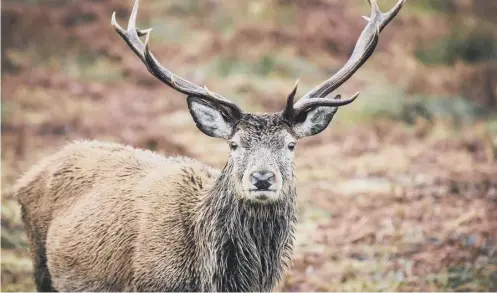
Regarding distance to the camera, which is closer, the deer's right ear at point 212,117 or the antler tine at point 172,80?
the antler tine at point 172,80

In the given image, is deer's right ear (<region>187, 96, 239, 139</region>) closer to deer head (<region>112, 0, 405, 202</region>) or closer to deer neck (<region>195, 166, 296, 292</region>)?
deer head (<region>112, 0, 405, 202</region>)

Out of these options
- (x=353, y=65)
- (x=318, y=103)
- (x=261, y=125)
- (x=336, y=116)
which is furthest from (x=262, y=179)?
(x=336, y=116)

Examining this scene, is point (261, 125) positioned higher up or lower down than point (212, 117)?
lower down

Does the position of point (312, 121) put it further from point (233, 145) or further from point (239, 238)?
point (239, 238)

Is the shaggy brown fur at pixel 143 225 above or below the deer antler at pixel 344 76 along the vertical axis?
below

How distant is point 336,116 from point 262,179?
10209 mm

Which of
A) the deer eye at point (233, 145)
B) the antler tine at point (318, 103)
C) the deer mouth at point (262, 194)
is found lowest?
the deer mouth at point (262, 194)

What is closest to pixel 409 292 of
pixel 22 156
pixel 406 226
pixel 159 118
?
pixel 406 226

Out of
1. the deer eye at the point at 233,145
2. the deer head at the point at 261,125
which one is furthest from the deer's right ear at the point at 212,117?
the deer eye at the point at 233,145

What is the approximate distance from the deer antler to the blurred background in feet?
8.62

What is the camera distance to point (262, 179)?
638 cm

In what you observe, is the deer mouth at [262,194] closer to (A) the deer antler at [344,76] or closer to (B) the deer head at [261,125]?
(B) the deer head at [261,125]

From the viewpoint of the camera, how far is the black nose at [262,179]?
251 inches

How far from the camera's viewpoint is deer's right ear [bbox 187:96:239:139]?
6.95 meters
